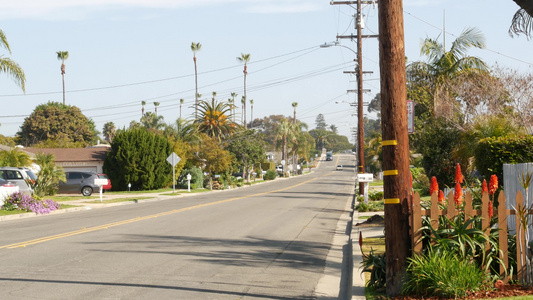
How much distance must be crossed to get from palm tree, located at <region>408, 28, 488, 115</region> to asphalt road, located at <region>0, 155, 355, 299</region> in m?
15.6

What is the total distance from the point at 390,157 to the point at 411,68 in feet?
105

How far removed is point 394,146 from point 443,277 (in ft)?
5.81

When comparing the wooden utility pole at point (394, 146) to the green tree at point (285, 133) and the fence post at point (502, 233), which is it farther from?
the green tree at point (285, 133)

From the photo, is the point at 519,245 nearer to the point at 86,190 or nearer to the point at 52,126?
the point at 86,190

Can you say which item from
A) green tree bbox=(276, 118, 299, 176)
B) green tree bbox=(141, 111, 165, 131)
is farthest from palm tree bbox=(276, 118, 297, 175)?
green tree bbox=(141, 111, 165, 131)

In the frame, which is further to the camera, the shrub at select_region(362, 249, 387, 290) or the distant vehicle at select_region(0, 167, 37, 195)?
the distant vehicle at select_region(0, 167, 37, 195)

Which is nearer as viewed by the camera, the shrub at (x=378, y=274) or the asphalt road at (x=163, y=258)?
the shrub at (x=378, y=274)

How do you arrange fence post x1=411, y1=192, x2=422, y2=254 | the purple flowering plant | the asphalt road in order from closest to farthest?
1. fence post x1=411, y1=192, x2=422, y2=254
2. the asphalt road
3. the purple flowering plant

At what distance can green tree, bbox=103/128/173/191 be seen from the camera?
49375 millimetres

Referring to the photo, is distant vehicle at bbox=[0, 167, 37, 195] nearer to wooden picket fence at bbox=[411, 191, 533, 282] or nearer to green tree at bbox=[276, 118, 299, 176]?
wooden picket fence at bbox=[411, 191, 533, 282]

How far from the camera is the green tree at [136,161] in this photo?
1944 inches

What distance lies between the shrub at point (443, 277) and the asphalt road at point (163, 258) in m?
1.97

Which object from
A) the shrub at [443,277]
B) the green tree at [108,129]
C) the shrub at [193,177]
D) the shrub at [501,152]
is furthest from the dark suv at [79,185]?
the green tree at [108,129]

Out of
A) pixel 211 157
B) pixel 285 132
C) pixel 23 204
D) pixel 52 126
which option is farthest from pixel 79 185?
Answer: pixel 285 132
